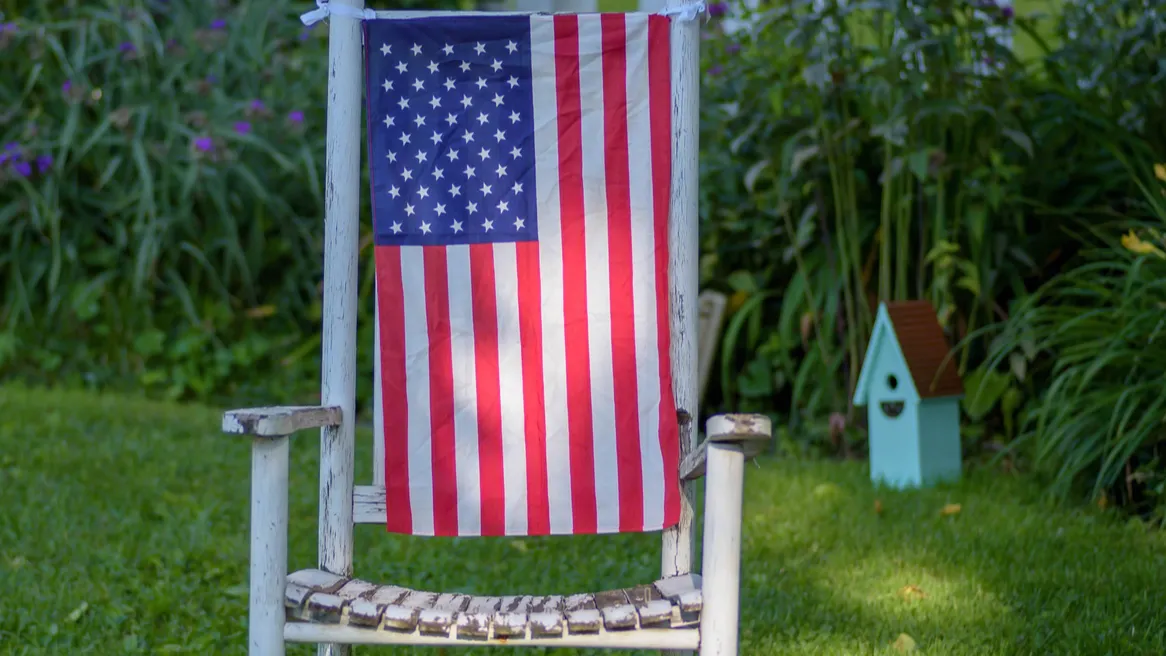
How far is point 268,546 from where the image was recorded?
5.65 ft

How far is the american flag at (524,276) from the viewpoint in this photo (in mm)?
2033

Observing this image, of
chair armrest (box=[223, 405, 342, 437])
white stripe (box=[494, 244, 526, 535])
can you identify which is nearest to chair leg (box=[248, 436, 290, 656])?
chair armrest (box=[223, 405, 342, 437])

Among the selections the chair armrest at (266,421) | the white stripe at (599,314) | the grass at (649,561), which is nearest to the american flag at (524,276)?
the white stripe at (599,314)

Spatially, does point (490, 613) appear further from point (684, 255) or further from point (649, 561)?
point (649, 561)

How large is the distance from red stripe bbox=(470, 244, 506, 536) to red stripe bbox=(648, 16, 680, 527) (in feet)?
0.96

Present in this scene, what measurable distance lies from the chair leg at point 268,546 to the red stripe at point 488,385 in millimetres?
398

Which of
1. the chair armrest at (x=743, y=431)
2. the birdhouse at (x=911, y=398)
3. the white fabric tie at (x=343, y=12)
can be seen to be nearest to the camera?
the chair armrest at (x=743, y=431)

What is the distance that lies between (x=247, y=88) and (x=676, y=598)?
429 cm

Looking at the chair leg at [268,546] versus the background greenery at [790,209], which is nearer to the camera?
the chair leg at [268,546]

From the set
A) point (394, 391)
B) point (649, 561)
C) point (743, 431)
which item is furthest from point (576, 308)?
point (649, 561)

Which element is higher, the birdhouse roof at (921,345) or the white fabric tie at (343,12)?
the white fabric tie at (343,12)

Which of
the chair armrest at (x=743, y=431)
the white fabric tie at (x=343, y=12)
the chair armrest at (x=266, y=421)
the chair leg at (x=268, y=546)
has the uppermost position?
the white fabric tie at (x=343, y=12)

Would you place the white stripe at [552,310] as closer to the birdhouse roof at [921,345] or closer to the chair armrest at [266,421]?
the chair armrest at [266,421]

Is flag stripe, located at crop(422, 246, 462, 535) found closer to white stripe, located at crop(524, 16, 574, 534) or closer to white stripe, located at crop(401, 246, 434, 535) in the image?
white stripe, located at crop(401, 246, 434, 535)
